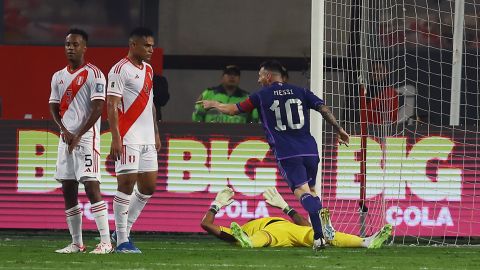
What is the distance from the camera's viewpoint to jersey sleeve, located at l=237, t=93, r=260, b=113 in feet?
45.2

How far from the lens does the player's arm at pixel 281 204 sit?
1469cm

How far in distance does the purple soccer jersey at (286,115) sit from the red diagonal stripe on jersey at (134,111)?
1.11 m

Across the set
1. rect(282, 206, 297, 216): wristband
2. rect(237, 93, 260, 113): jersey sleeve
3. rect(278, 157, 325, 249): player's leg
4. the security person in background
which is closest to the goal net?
rect(282, 206, 297, 216): wristband

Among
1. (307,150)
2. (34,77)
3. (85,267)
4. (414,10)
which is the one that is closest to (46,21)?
(34,77)

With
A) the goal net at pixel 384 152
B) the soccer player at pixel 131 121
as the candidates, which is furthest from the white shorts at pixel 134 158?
the goal net at pixel 384 152

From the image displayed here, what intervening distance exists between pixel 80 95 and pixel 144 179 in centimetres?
98

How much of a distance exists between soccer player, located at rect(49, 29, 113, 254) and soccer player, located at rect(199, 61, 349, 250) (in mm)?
1379

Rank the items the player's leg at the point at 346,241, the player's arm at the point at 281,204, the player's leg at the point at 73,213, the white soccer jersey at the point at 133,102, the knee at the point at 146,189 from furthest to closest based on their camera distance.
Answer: the player's arm at the point at 281,204, the player's leg at the point at 346,241, the knee at the point at 146,189, the player's leg at the point at 73,213, the white soccer jersey at the point at 133,102

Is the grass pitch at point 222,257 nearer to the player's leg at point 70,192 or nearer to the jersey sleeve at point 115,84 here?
the player's leg at point 70,192

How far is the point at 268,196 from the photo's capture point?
50.5 feet

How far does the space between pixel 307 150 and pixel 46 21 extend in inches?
320

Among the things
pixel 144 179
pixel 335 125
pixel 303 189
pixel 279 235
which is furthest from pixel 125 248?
pixel 335 125

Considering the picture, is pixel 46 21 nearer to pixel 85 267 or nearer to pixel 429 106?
pixel 429 106

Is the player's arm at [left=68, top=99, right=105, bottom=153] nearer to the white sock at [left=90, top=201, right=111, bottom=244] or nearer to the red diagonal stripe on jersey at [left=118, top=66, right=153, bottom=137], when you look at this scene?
the red diagonal stripe on jersey at [left=118, top=66, right=153, bottom=137]
